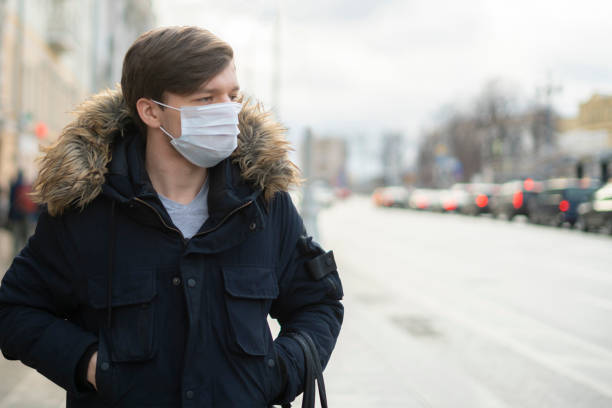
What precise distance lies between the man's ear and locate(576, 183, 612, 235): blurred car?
20.3 meters

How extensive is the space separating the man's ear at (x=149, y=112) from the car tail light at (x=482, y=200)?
121 ft

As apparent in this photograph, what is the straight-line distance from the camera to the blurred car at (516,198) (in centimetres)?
3022

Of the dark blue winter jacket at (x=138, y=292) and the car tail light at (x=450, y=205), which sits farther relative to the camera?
the car tail light at (x=450, y=205)

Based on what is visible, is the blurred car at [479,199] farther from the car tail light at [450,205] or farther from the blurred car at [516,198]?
the blurred car at [516,198]

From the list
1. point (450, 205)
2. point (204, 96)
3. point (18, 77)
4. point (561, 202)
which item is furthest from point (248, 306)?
point (450, 205)

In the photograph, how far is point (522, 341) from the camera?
7.05 m

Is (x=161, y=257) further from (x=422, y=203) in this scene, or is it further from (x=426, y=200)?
(x=422, y=203)

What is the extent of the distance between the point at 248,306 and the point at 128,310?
12.5 inches

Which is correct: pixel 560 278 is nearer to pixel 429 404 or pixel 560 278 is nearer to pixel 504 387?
pixel 504 387

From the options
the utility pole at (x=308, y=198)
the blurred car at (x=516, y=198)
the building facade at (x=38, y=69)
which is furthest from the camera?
the blurred car at (x=516, y=198)

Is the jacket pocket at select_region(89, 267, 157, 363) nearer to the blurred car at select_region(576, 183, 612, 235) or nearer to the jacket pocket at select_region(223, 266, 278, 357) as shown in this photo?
the jacket pocket at select_region(223, 266, 278, 357)

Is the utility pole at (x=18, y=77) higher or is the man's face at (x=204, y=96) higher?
the utility pole at (x=18, y=77)

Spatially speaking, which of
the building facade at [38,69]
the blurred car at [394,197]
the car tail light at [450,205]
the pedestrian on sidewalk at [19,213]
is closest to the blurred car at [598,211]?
the building facade at [38,69]

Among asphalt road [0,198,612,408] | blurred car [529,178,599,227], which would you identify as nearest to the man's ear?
asphalt road [0,198,612,408]
